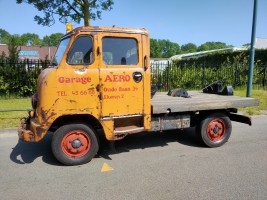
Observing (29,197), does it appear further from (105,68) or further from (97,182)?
(105,68)

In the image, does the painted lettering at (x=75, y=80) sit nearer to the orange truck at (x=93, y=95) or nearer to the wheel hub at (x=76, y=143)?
the orange truck at (x=93, y=95)

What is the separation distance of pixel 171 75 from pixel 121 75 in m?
10.3

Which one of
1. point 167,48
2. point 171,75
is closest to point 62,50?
point 171,75

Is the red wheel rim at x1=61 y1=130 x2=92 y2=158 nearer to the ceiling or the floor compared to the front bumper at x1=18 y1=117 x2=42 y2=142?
nearer to the floor

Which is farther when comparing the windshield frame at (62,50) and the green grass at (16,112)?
the green grass at (16,112)

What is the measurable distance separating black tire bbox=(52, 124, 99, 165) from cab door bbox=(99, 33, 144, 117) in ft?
1.59

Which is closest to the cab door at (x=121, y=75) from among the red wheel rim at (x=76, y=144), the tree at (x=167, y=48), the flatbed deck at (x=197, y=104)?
the flatbed deck at (x=197, y=104)

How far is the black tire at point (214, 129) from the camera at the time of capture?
5488 mm

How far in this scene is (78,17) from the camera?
15.4m

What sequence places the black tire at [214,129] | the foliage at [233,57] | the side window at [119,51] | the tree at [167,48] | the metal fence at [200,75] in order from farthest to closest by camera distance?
1. the tree at [167,48]
2. the foliage at [233,57]
3. the metal fence at [200,75]
4. the black tire at [214,129]
5. the side window at [119,51]

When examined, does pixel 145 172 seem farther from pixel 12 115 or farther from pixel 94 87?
pixel 12 115

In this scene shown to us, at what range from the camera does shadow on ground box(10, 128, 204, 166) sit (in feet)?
16.5

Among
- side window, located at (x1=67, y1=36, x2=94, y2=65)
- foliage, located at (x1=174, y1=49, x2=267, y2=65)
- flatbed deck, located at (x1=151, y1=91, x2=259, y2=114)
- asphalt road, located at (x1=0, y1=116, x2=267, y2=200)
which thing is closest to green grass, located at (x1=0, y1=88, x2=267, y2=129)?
asphalt road, located at (x1=0, y1=116, x2=267, y2=200)

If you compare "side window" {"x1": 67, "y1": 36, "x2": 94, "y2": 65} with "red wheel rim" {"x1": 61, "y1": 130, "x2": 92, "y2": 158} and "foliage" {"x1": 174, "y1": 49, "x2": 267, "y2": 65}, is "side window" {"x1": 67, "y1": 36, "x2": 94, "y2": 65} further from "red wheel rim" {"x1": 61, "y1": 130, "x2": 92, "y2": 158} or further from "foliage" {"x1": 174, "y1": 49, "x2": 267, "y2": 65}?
"foliage" {"x1": 174, "y1": 49, "x2": 267, "y2": 65}
